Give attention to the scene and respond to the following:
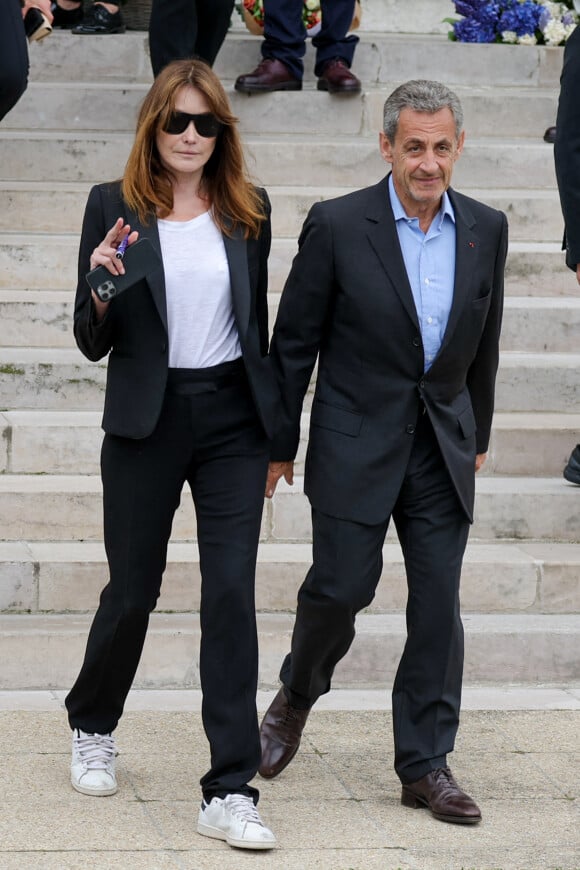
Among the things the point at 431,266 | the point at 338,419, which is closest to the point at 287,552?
the point at 338,419

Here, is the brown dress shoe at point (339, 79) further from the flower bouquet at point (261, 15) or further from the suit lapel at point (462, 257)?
the suit lapel at point (462, 257)

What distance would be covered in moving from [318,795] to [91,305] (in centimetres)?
152

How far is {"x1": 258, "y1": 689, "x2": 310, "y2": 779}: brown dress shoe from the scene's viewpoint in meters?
4.55

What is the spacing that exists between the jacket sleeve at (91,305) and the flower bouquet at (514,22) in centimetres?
562

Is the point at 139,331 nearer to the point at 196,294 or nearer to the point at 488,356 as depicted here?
the point at 196,294

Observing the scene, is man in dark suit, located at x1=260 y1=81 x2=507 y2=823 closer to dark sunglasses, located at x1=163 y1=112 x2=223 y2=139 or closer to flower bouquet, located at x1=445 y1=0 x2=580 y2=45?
dark sunglasses, located at x1=163 y1=112 x2=223 y2=139

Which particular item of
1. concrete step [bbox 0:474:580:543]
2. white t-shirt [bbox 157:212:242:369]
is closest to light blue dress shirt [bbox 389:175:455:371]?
white t-shirt [bbox 157:212:242:369]

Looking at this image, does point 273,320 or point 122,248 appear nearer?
point 122,248

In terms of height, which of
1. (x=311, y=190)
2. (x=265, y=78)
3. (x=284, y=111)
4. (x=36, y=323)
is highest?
(x=265, y=78)

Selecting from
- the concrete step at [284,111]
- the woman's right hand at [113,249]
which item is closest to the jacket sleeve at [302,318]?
the woman's right hand at [113,249]

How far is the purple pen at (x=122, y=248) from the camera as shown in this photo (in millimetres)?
3869

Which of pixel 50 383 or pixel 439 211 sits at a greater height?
pixel 439 211

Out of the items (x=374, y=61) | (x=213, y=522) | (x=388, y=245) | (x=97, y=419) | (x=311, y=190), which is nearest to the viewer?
(x=213, y=522)

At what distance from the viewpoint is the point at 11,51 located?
5184 mm
